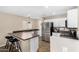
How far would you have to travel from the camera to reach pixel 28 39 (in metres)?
1.55

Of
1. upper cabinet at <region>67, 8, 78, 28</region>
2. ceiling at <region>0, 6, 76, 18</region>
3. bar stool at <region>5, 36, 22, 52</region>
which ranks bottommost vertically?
bar stool at <region>5, 36, 22, 52</region>

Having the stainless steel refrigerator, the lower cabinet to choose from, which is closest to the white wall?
the lower cabinet

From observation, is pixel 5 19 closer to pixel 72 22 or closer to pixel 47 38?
pixel 47 38

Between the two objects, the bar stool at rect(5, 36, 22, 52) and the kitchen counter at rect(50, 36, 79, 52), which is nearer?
the bar stool at rect(5, 36, 22, 52)

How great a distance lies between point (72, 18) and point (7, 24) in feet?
A: 3.25

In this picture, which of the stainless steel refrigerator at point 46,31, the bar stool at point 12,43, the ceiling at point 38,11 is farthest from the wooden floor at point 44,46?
the ceiling at point 38,11

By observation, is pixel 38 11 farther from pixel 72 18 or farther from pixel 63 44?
pixel 63 44

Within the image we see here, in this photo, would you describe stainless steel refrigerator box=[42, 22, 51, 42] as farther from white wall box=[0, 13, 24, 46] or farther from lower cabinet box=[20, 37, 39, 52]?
white wall box=[0, 13, 24, 46]

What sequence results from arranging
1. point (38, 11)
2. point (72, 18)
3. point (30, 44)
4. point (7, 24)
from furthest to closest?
point (30, 44), point (38, 11), point (72, 18), point (7, 24)

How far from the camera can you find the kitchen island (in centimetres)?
137

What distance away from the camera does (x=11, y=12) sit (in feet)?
4.15

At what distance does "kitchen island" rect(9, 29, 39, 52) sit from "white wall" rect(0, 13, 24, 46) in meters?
0.09

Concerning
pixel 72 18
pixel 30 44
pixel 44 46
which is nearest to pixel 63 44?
pixel 44 46

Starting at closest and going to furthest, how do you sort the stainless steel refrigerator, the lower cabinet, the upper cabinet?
1. the upper cabinet
2. the lower cabinet
3. the stainless steel refrigerator
